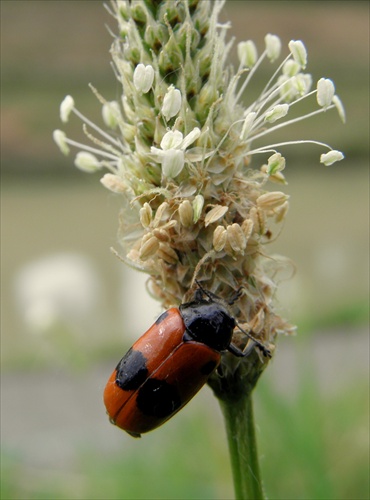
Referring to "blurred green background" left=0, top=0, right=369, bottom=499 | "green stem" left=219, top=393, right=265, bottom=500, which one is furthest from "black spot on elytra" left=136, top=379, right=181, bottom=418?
"blurred green background" left=0, top=0, right=369, bottom=499

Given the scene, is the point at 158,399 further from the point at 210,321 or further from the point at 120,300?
the point at 120,300

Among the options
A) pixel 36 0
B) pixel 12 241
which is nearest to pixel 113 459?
pixel 12 241

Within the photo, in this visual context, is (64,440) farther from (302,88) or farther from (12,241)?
(12,241)

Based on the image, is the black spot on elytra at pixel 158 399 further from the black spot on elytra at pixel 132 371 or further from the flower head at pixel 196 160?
the flower head at pixel 196 160

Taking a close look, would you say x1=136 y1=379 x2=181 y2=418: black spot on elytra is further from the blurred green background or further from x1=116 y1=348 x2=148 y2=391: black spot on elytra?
the blurred green background

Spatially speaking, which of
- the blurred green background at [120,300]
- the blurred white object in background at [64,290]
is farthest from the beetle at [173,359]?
the blurred white object in background at [64,290]
